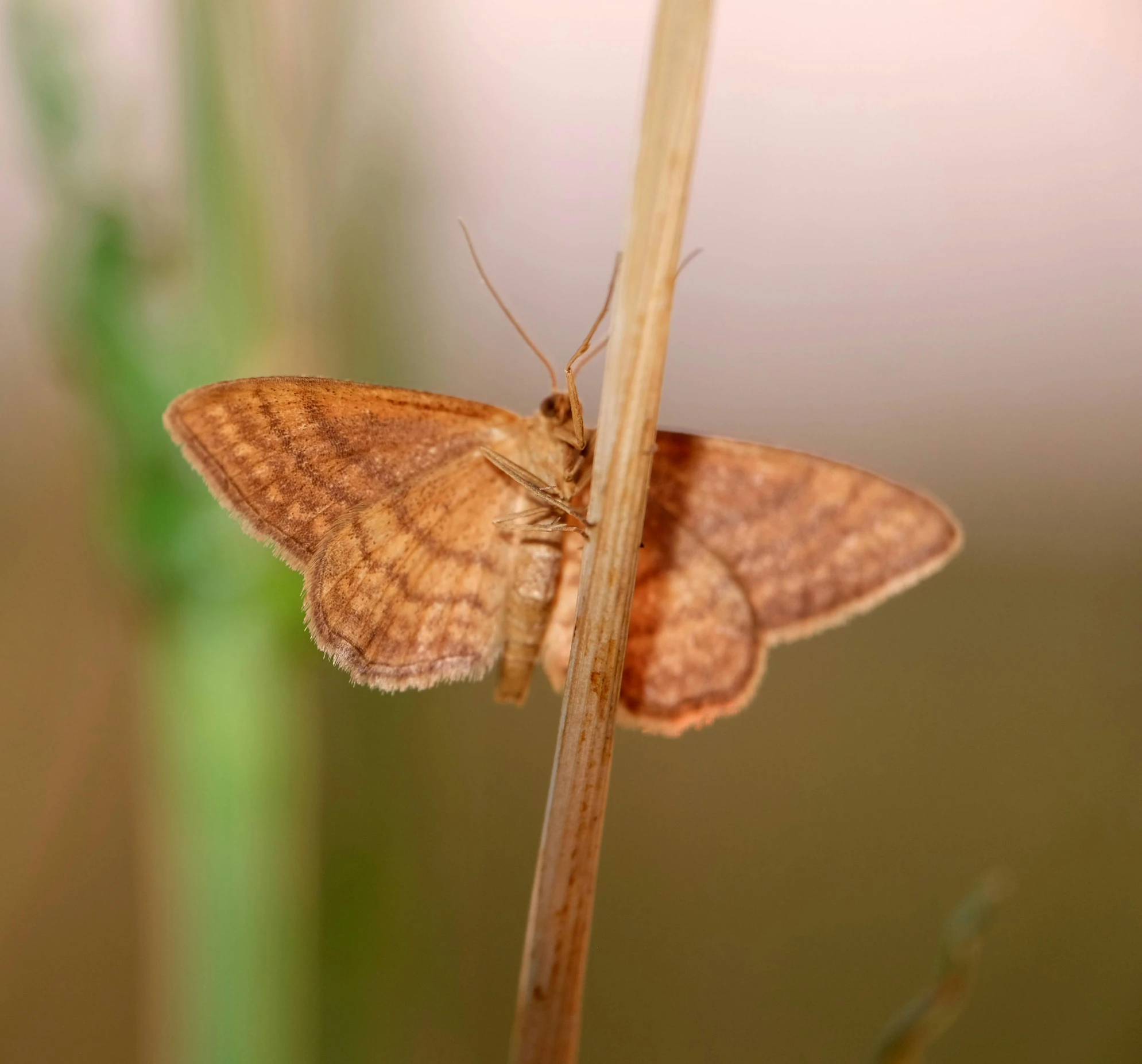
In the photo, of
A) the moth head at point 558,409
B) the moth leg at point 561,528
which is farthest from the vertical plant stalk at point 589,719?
the moth head at point 558,409

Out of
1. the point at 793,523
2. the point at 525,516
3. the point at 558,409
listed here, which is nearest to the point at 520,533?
the point at 525,516

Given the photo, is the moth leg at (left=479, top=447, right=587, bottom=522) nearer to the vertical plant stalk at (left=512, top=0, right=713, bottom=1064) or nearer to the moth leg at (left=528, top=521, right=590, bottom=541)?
the moth leg at (left=528, top=521, right=590, bottom=541)

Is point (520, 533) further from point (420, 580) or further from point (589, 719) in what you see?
point (589, 719)

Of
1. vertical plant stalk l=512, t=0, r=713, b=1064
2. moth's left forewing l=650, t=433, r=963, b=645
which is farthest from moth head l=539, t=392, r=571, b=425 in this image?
vertical plant stalk l=512, t=0, r=713, b=1064

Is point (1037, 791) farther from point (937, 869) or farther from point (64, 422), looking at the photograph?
point (64, 422)

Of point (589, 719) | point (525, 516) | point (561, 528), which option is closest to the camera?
point (589, 719)

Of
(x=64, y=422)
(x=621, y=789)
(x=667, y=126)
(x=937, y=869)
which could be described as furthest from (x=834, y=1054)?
(x=64, y=422)

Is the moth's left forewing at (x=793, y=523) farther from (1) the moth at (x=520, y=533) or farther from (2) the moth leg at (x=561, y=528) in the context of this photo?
(2) the moth leg at (x=561, y=528)

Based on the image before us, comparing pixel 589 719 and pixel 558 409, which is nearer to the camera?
pixel 589 719
